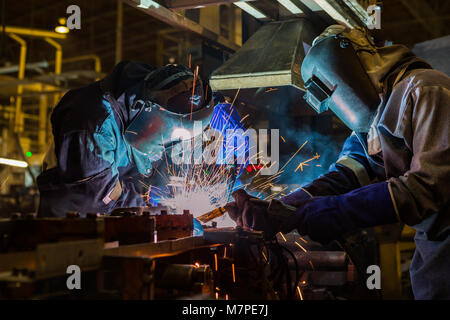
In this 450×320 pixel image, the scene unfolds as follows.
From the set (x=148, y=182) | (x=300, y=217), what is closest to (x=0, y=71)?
(x=148, y=182)

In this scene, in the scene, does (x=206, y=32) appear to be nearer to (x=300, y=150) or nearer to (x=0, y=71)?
(x=300, y=150)

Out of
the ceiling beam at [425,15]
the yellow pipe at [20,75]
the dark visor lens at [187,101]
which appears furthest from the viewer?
the ceiling beam at [425,15]

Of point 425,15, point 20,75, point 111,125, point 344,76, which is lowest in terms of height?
point 111,125

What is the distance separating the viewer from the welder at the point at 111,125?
7.48 ft

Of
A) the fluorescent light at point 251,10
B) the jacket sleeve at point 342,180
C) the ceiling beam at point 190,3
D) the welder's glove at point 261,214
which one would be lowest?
the welder's glove at point 261,214

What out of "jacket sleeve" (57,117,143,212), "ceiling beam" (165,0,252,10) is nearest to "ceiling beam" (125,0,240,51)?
"ceiling beam" (165,0,252,10)

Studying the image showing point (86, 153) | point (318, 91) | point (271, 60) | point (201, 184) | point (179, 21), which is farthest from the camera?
point (201, 184)

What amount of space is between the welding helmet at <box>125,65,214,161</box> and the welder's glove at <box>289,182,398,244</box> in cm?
107

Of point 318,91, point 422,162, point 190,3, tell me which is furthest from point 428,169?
point 190,3

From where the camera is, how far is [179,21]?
8.88 ft

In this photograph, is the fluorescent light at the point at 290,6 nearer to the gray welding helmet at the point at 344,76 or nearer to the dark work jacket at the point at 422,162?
the gray welding helmet at the point at 344,76

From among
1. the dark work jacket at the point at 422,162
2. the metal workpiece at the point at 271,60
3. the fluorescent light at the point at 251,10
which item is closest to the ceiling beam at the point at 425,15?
the fluorescent light at the point at 251,10

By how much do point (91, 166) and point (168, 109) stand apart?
1.76 feet

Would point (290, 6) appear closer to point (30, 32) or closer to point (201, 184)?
point (201, 184)
